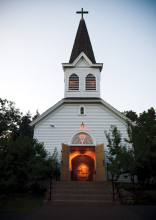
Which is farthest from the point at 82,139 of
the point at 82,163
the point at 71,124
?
the point at 82,163

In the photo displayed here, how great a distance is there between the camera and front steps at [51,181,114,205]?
25.1 ft

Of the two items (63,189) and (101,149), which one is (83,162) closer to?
(101,149)

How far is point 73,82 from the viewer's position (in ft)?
50.4

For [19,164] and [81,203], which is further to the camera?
[19,164]

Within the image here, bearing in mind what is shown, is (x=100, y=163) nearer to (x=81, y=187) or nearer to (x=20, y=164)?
(x=81, y=187)

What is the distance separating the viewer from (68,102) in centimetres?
1362

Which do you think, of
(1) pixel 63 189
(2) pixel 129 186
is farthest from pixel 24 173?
(2) pixel 129 186

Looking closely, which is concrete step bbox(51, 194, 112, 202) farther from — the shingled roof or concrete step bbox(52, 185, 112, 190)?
the shingled roof

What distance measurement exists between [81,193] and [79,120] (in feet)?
19.0

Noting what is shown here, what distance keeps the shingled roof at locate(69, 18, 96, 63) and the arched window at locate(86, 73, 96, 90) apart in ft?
6.52

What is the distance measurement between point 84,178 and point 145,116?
22183mm

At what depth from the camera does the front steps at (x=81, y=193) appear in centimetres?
764

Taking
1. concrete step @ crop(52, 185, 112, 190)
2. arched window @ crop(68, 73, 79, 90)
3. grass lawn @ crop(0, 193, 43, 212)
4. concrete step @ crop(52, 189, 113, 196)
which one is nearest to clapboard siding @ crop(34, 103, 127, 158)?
arched window @ crop(68, 73, 79, 90)

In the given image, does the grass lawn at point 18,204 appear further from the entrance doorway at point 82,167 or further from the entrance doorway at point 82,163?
the entrance doorway at point 82,167
